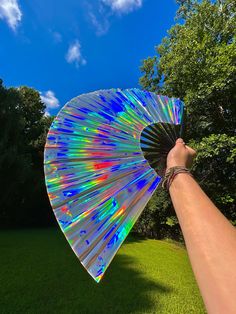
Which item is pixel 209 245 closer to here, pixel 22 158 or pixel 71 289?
pixel 71 289

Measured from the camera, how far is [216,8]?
12.5 m

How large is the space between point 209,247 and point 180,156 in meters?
0.42

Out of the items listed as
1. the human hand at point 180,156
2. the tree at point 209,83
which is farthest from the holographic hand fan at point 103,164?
the tree at point 209,83

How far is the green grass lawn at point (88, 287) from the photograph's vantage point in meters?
4.68

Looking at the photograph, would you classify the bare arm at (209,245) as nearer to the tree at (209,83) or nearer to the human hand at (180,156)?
the human hand at (180,156)

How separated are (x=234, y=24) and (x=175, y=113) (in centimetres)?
1250

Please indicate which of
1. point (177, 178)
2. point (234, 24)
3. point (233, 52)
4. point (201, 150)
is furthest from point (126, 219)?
point (234, 24)

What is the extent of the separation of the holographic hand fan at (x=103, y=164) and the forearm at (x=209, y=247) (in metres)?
0.26

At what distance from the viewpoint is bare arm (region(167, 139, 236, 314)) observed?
0.66m

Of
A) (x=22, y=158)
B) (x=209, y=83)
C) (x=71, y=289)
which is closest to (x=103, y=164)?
(x=71, y=289)

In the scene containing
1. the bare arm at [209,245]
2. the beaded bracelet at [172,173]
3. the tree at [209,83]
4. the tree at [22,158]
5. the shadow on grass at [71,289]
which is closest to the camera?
the bare arm at [209,245]

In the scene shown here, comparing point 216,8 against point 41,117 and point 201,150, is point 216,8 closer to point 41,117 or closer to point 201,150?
point 201,150

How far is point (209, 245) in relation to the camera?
732 mm

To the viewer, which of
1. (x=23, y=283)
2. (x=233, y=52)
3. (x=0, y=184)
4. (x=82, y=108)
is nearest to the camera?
(x=82, y=108)
